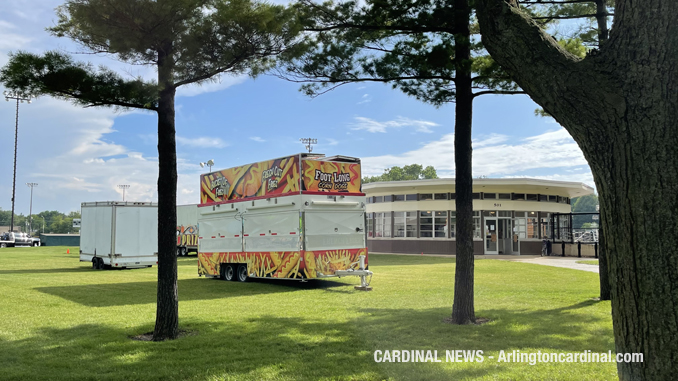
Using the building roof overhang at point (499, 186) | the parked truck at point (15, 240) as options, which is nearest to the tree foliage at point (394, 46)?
the building roof overhang at point (499, 186)

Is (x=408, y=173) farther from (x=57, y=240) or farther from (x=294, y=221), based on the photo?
Answer: (x=294, y=221)

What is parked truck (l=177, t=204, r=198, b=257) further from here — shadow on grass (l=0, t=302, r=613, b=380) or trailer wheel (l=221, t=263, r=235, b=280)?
shadow on grass (l=0, t=302, r=613, b=380)

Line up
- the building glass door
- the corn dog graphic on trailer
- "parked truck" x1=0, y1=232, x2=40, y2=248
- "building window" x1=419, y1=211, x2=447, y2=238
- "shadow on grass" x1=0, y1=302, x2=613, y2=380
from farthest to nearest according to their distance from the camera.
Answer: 1. "parked truck" x1=0, y1=232, x2=40, y2=248
2. "building window" x1=419, y1=211, x2=447, y2=238
3. the building glass door
4. the corn dog graphic on trailer
5. "shadow on grass" x1=0, y1=302, x2=613, y2=380

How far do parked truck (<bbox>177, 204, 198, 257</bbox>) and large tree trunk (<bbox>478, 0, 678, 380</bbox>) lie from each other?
95.6 ft

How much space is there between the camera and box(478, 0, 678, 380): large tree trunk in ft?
10.4

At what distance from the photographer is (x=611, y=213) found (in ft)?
11.1

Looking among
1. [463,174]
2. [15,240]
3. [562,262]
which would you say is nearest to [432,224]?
[562,262]

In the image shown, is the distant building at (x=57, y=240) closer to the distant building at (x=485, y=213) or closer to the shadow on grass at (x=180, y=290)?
the distant building at (x=485, y=213)

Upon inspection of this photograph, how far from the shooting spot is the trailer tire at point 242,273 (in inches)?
621

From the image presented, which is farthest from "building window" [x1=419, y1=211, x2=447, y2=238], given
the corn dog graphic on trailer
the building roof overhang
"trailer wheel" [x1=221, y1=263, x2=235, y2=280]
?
"trailer wheel" [x1=221, y1=263, x2=235, y2=280]

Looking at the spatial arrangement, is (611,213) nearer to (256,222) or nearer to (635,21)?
(635,21)

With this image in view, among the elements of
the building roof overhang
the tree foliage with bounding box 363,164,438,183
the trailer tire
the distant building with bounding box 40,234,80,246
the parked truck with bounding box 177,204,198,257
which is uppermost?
the tree foliage with bounding box 363,164,438,183

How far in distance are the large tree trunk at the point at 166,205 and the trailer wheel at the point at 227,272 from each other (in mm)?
8828

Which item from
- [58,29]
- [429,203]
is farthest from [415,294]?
[429,203]
